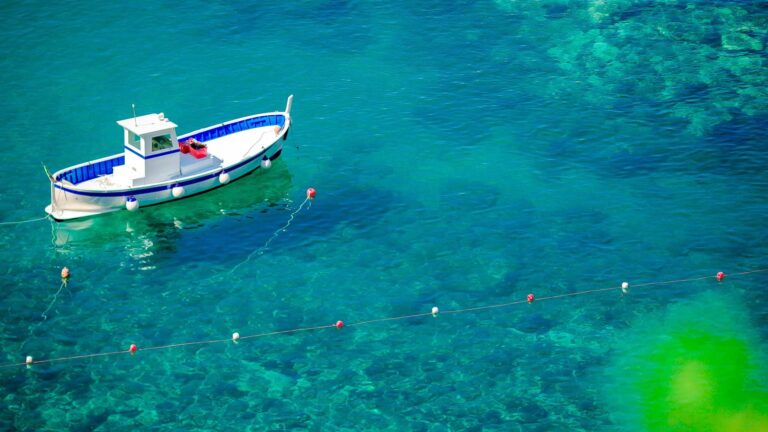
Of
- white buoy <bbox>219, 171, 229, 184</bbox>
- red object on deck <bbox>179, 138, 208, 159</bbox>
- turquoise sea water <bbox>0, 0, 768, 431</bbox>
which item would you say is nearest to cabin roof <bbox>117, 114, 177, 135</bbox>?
red object on deck <bbox>179, 138, 208, 159</bbox>

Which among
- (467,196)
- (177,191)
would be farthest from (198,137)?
(467,196)

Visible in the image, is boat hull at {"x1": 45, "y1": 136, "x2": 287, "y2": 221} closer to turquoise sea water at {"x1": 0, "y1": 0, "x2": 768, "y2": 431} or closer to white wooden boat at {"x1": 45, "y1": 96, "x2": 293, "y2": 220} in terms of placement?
white wooden boat at {"x1": 45, "y1": 96, "x2": 293, "y2": 220}

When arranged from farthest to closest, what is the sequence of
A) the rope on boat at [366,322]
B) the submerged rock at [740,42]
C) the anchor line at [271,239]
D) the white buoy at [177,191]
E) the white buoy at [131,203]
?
the submerged rock at [740,42] < the white buoy at [177,191] < the white buoy at [131,203] < the anchor line at [271,239] < the rope on boat at [366,322]

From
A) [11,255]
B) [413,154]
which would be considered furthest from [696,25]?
[11,255]

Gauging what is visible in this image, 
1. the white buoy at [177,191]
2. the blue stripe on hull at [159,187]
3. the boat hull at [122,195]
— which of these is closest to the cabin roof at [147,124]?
the boat hull at [122,195]

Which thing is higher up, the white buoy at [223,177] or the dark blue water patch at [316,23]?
the dark blue water patch at [316,23]

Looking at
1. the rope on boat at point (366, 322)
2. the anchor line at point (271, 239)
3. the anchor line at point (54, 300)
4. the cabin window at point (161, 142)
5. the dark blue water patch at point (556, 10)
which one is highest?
the cabin window at point (161, 142)

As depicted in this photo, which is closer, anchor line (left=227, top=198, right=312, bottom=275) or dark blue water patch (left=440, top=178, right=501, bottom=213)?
anchor line (left=227, top=198, right=312, bottom=275)

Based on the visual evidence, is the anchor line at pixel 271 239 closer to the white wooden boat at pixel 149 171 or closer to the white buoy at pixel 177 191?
the white wooden boat at pixel 149 171

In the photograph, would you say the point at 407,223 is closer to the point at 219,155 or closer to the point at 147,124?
the point at 219,155
